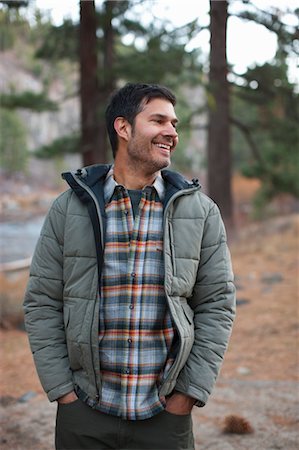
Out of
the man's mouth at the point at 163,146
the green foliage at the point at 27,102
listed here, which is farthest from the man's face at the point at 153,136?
the green foliage at the point at 27,102

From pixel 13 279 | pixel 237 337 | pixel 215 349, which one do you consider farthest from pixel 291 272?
pixel 215 349

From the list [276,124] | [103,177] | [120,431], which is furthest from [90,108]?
[120,431]

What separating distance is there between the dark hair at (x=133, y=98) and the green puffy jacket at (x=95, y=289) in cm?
28

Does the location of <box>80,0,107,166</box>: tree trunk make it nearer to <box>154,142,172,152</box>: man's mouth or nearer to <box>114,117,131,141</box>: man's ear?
<box>114,117,131,141</box>: man's ear

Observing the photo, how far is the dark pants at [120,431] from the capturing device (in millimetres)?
2197

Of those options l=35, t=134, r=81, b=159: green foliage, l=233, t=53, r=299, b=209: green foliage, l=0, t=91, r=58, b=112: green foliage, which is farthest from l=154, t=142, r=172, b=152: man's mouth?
l=35, t=134, r=81, b=159: green foliage

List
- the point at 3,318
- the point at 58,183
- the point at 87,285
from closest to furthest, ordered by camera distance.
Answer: the point at 87,285 < the point at 3,318 < the point at 58,183

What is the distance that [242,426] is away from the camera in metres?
3.84

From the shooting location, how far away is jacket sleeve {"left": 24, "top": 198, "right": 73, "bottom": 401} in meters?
2.29

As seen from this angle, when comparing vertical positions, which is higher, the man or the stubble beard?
the stubble beard

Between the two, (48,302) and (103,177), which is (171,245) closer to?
(103,177)

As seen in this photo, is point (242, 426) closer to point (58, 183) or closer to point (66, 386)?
point (66, 386)

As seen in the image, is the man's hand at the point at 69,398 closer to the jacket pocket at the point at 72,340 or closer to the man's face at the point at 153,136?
the jacket pocket at the point at 72,340

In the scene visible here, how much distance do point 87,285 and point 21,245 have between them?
18614mm
